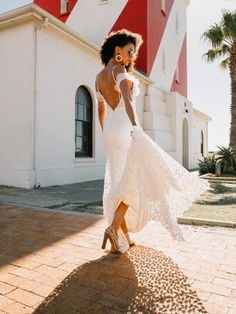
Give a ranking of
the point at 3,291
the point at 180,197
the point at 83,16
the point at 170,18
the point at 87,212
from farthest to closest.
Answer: the point at 170,18
the point at 83,16
the point at 87,212
the point at 180,197
the point at 3,291

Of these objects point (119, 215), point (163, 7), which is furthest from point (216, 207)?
point (163, 7)

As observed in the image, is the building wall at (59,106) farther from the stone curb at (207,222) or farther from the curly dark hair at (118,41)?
the curly dark hair at (118,41)

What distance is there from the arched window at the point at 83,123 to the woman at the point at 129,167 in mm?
7118

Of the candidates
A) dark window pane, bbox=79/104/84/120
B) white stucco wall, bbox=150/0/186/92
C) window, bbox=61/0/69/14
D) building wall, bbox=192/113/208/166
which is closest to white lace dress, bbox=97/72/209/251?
dark window pane, bbox=79/104/84/120

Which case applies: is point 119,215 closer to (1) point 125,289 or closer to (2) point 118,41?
(1) point 125,289

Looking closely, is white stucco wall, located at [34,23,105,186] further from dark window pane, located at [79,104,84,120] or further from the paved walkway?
the paved walkway

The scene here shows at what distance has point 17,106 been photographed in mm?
8078

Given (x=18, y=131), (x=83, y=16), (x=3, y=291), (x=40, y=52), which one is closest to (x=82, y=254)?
(x=3, y=291)

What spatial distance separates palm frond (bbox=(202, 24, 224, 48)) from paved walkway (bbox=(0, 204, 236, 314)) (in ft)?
52.3

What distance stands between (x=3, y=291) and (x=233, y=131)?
54.6 ft

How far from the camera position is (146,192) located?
94.1 inches

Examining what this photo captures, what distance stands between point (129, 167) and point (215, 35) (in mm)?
16910

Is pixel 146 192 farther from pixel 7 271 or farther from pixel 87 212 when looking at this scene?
pixel 87 212

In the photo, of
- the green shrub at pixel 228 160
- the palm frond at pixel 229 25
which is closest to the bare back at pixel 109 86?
the green shrub at pixel 228 160
